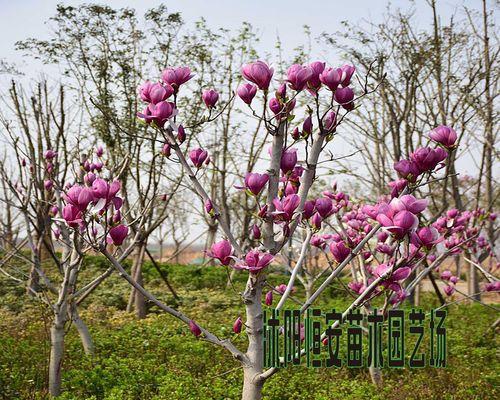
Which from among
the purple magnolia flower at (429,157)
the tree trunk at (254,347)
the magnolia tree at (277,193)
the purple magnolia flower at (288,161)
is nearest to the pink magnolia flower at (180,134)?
the magnolia tree at (277,193)

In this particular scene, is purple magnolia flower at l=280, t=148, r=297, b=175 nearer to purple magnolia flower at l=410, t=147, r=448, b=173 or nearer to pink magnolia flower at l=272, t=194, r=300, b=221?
pink magnolia flower at l=272, t=194, r=300, b=221

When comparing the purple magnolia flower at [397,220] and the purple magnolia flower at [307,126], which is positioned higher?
the purple magnolia flower at [307,126]

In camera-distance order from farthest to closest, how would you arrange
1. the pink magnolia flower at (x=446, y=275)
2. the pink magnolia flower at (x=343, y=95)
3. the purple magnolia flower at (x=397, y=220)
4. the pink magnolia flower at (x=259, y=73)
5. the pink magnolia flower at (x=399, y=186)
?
the pink magnolia flower at (x=446, y=275) < the pink magnolia flower at (x=399, y=186) < the pink magnolia flower at (x=343, y=95) < the pink magnolia flower at (x=259, y=73) < the purple magnolia flower at (x=397, y=220)

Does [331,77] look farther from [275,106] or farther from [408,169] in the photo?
[408,169]

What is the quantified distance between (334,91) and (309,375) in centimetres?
349

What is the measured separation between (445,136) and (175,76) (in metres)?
1.05

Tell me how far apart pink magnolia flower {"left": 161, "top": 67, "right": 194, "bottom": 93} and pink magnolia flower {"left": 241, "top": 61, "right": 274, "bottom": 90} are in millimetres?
260

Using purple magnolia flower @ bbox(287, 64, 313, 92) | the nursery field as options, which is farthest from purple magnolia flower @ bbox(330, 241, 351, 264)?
the nursery field

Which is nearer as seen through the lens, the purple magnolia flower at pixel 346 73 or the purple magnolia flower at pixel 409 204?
the purple magnolia flower at pixel 409 204

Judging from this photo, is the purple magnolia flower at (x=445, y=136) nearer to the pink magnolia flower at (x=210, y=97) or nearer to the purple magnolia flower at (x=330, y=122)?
the purple magnolia flower at (x=330, y=122)

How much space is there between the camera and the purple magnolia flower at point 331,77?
2.00 m

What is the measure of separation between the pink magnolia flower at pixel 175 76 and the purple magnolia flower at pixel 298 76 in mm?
418

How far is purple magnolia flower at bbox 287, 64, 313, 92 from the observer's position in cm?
197

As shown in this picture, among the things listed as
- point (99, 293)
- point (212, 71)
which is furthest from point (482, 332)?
point (212, 71)
